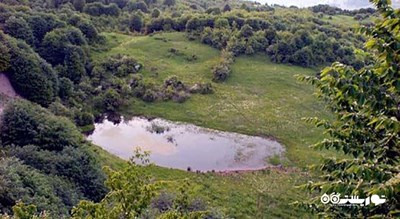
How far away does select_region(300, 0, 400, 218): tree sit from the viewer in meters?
7.72

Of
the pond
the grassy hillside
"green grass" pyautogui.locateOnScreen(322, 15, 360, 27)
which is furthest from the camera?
"green grass" pyautogui.locateOnScreen(322, 15, 360, 27)

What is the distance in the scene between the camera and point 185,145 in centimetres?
4303

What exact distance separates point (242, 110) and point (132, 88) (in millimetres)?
14264

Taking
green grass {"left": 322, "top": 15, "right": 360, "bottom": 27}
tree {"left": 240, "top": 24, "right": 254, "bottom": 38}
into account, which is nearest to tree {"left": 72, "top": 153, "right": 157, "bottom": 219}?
tree {"left": 240, "top": 24, "right": 254, "bottom": 38}

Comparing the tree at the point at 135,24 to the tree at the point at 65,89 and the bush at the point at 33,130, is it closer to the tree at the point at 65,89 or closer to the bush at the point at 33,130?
the tree at the point at 65,89

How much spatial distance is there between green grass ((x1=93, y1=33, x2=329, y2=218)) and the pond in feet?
5.06

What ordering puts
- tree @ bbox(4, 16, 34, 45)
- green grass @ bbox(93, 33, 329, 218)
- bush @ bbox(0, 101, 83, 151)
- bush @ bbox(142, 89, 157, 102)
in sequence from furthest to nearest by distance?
bush @ bbox(142, 89, 157, 102), tree @ bbox(4, 16, 34, 45), green grass @ bbox(93, 33, 329, 218), bush @ bbox(0, 101, 83, 151)

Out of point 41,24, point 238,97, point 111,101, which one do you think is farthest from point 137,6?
point 111,101

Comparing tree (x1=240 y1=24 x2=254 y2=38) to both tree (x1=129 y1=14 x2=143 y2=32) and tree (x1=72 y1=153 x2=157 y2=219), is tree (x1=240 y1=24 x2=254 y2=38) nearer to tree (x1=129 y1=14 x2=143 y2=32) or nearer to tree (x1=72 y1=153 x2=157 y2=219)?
tree (x1=129 y1=14 x2=143 y2=32)

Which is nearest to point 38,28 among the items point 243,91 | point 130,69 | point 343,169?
point 130,69

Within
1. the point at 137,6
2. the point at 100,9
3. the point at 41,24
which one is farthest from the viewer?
the point at 137,6

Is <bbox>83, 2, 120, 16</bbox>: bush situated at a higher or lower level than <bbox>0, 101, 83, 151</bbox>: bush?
higher

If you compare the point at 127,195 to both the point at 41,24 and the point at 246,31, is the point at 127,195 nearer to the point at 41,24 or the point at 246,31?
the point at 41,24

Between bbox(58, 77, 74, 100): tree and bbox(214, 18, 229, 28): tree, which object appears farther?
bbox(214, 18, 229, 28): tree
